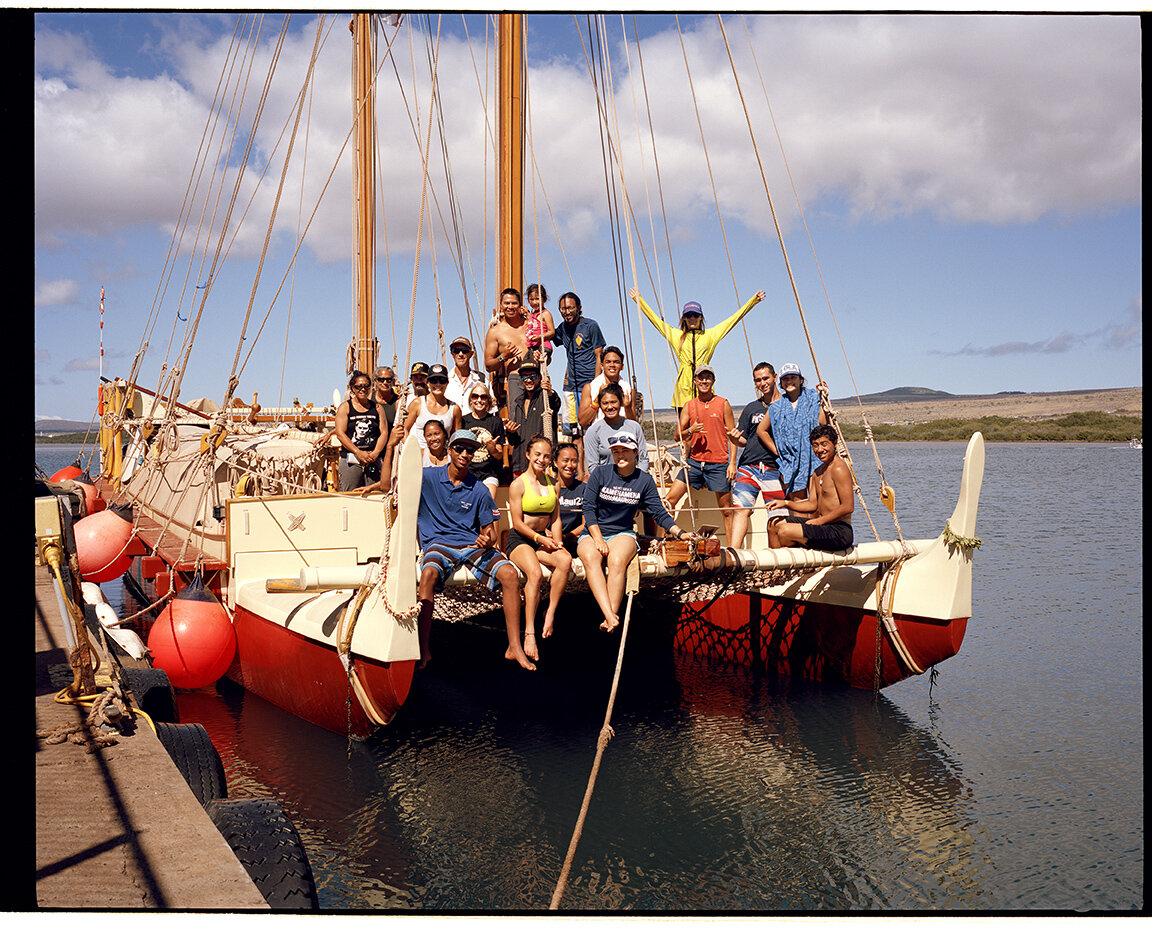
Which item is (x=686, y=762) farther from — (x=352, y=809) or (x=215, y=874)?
(x=215, y=874)

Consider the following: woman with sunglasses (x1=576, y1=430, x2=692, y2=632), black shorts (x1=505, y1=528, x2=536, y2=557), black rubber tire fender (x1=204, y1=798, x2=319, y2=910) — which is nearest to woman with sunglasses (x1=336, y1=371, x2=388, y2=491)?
black shorts (x1=505, y1=528, x2=536, y2=557)

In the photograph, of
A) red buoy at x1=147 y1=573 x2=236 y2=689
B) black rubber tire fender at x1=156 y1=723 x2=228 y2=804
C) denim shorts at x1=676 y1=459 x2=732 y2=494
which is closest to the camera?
black rubber tire fender at x1=156 y1=723 x2=228 y2=804

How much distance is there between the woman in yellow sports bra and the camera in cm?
697

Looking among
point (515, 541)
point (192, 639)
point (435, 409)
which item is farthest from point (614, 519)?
point (192, 639)

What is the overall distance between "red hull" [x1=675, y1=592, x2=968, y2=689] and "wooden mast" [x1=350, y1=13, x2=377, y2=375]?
8.02 m

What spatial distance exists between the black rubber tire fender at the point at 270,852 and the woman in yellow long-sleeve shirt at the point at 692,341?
6176 mm

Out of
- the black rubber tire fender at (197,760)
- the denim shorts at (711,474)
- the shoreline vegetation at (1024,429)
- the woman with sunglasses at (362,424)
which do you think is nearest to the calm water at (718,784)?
the black rubber tire fender at (197,760)

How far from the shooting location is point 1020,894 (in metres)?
5.71

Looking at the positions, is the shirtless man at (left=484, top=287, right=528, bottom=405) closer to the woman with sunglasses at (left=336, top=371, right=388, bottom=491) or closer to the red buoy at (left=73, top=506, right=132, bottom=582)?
the woman with sunglasses at (left=336, top=371, right=388, bottom=491)

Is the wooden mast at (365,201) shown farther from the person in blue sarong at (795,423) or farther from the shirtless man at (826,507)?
the shirtless man at (826,507)

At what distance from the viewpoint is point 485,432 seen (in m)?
8.27

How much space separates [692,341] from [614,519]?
2961 mm

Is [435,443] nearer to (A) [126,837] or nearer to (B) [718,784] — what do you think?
(B) [718,784]
